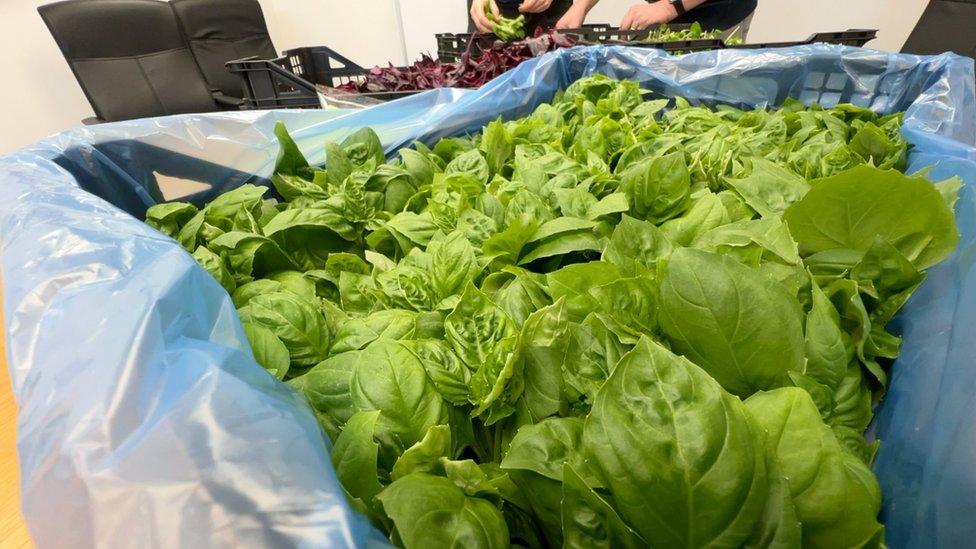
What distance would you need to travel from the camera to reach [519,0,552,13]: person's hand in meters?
1.80

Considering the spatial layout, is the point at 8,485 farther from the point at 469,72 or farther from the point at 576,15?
the point at 576,15

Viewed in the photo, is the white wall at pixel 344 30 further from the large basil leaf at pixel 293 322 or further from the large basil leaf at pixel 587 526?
the large basil leaf at pixel 587 526

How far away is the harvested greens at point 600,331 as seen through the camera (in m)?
0.20

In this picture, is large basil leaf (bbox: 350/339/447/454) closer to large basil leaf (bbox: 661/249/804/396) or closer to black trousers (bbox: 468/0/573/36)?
large basil leaf (bbox: 661/249/804/396)

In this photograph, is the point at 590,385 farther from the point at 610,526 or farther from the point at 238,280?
the point at 238,280

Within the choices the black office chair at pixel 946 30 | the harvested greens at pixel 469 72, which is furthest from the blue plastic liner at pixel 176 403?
the black office chair at pixel 946 30

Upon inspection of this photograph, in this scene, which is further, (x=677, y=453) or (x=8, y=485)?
(x=8, y=485)

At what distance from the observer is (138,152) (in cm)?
63

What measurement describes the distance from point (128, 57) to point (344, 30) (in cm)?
139

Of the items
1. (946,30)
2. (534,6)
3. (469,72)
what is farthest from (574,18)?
(946,30)

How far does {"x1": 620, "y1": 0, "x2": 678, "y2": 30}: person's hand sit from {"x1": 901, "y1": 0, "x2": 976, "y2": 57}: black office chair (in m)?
0.70

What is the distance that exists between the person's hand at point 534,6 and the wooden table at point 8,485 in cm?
178

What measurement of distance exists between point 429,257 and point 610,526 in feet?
0.90

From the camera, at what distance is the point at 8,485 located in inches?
27.0
